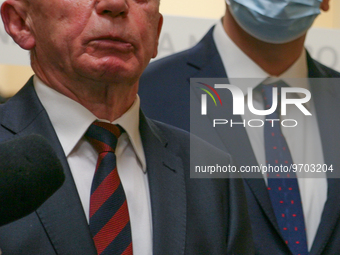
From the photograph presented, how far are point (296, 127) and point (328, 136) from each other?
133mm

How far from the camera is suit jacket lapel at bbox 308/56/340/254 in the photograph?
2.08 m

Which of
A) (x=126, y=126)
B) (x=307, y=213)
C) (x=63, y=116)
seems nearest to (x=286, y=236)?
(x=307, y=213)

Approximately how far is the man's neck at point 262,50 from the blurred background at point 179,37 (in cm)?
30

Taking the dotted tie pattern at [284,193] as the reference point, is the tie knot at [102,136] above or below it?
above

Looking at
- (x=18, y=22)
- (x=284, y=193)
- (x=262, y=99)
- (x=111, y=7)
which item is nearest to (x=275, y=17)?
(x=262, y=99)

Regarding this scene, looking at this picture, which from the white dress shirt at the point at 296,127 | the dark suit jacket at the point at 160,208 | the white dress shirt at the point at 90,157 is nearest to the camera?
the dark suit jacket at the point at 160,208

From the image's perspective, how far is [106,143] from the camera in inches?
63.6

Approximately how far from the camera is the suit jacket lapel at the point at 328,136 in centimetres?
208

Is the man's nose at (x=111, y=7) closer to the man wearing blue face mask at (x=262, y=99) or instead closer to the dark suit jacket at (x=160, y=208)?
the dark suit jacket at (x=160, y=208)

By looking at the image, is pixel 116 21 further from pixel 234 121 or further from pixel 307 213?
pixel 307 213

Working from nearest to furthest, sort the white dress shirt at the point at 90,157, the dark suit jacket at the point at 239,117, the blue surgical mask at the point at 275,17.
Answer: the white dress shirt at the point at 90,157 < the dark suit jacket at the point at 239,117 < the blue surgical mask at the point at 275,17

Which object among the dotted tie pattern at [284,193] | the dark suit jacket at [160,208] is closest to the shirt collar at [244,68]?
the dotted tie pattern at [284,193]

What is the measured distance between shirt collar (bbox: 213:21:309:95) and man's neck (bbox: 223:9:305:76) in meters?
0.02

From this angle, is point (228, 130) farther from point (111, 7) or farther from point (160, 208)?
point (111, 7)
